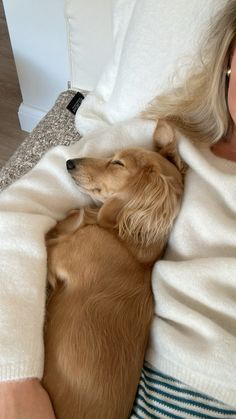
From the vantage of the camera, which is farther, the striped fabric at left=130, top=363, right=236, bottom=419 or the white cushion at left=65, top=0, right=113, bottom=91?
the white cushion at left=65, top=0, right=113, bottom=91

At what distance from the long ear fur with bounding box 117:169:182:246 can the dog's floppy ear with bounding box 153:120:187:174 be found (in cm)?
9

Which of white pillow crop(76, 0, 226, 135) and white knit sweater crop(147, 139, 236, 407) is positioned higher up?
white pillow crop(76, 0, 226, 135)

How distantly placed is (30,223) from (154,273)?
340 millimetres

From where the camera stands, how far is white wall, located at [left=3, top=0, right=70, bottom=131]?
6.50 ft

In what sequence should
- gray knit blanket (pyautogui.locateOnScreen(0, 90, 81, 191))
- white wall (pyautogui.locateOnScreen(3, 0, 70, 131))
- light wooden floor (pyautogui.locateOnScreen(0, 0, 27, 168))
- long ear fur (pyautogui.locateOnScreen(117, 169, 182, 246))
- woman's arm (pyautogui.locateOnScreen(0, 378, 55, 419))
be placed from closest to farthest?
woman's arm (pyautogui.locateOnScreen(0, 378, 55, 419)) < long ear fur (pyautogui.locateOnScreen(117, 169, 182, 246)) < gray knit blanket (pyautogui.locateOnScreen(0, 90, 81, 191)) < white wall (pyautogui.locateOnScreen(3, 0, 70, 131)) < light wooden floor (pyautogui.locateOnScreen(0, 0, 27, 168))

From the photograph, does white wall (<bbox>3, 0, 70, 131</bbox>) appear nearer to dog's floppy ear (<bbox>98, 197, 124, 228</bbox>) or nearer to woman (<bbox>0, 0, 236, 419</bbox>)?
woman (<bbox>0, 0, 236, 419</bbox>)

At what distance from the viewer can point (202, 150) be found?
121cm

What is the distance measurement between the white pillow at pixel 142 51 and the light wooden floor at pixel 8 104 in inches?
47.5

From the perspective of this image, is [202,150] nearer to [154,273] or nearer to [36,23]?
[154,273]

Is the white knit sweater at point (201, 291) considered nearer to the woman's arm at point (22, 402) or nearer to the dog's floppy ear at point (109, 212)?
the dog's floppy ear at point (109, 212)

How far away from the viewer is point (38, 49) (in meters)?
2.16

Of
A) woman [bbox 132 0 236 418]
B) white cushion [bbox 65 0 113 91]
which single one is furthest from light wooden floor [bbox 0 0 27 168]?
woman [bbox 132 0 236 418]

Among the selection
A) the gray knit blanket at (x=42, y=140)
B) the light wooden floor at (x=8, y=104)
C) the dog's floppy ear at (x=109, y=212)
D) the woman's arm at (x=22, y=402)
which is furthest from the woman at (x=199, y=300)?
the light wooden floor at (x=8, y=104)

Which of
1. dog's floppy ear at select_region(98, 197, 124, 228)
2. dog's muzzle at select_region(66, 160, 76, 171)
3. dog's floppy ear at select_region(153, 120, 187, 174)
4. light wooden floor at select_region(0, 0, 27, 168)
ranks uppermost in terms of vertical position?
dog's floppy ear at select_region(153, 120, 187, 174)
